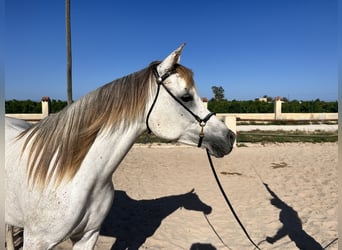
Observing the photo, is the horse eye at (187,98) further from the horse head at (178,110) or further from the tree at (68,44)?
the tree at (68,44)

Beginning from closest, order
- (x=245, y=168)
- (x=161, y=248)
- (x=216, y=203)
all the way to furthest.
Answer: (x=161, y=248), (x=216, y=203), (x=245, y=168)

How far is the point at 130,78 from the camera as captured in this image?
1.63 metres

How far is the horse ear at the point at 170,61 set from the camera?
153 centimetres

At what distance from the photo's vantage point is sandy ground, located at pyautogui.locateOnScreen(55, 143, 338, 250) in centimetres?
338

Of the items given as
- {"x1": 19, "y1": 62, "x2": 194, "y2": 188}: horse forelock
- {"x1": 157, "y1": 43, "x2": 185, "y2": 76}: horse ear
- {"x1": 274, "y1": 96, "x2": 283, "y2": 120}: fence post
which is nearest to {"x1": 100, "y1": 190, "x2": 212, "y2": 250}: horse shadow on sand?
{"x1": 19, "y1": 62, "x2": 194, "y2": 188}: horse forelock

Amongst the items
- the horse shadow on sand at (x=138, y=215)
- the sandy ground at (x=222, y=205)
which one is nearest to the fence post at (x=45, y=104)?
the sandy ground at (x=222, y=205)

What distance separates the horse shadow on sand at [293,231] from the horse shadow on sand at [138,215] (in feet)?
3.53

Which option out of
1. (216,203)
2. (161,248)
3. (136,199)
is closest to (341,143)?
(161,248)

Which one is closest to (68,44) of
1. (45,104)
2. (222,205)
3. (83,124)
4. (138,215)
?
(138,215)

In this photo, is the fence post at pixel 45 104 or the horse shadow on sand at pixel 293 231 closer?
the horse shadow on sand at pixel 293 231

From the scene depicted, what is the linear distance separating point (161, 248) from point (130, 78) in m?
2.32

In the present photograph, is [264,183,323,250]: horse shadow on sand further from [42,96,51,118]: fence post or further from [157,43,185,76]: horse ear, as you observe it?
[42,96,51,118]: fence post

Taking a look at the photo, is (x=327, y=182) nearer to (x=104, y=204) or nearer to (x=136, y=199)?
(x=136, y=199)

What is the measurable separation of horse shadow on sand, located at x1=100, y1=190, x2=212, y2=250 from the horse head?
211cm
